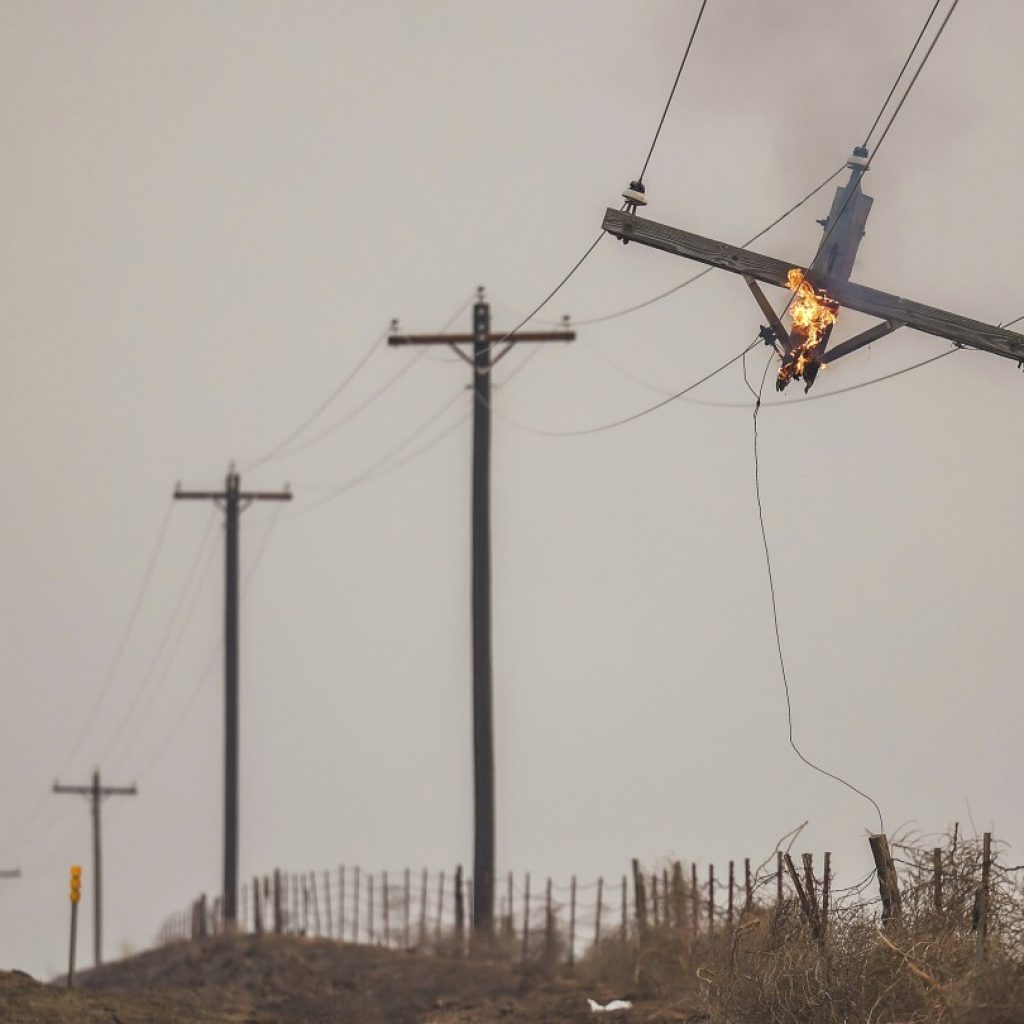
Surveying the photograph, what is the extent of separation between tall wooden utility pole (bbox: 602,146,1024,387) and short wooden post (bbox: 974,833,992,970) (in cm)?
570

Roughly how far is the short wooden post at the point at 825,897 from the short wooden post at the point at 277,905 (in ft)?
87.5

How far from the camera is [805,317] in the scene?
24.6 meters

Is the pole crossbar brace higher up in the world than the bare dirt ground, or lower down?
higher up

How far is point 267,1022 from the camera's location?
30609mm

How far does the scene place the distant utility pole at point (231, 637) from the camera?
5291cm

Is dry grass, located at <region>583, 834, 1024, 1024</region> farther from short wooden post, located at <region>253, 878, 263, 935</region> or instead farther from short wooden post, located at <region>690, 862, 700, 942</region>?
Answer: short wooden post, located at <region>253, 878, 263, 935</region>

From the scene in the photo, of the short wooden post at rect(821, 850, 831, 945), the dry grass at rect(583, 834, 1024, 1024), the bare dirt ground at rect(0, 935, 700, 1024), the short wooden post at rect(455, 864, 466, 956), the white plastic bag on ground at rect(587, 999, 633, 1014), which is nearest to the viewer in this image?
the dry grass at rect(583, 834, 1024, 1024)

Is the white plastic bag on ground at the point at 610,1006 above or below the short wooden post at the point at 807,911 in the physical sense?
below

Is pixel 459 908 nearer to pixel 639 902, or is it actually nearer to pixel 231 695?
pixel 639 902

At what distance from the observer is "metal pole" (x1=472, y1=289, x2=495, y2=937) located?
129ft

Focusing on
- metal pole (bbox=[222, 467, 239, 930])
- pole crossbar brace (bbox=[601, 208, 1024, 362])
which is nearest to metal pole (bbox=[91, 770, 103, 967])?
metal pole (bbox=[222, 467, 239, 930])

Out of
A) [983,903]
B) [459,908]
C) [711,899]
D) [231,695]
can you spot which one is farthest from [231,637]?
[983,903]

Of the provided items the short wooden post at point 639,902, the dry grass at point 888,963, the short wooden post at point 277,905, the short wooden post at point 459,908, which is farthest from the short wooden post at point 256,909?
the dry grass at point 888,963

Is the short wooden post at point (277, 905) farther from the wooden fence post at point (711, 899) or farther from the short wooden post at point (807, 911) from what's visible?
the short wooden post at point (807, 911)
